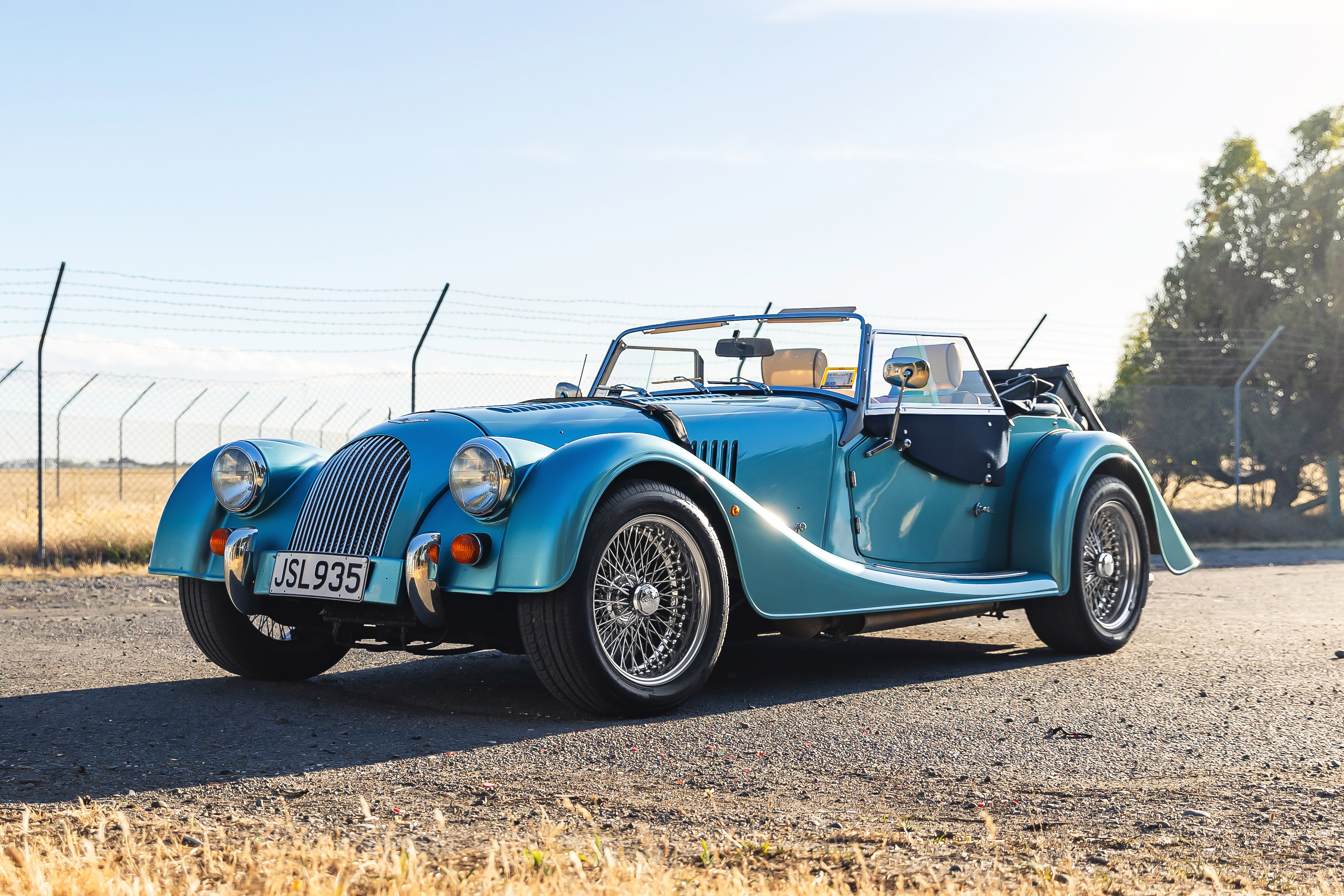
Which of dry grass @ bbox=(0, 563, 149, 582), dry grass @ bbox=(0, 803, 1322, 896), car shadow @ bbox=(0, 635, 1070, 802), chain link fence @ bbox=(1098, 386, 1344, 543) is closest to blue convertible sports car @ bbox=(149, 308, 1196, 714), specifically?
car shadow @ bbox=(0, 635, 1070, 802)

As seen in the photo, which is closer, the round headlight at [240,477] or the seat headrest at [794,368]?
the round headlight at [240,477]

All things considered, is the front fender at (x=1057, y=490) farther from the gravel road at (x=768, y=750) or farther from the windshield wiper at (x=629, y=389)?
the windshield wiper at (x=629, y=389)

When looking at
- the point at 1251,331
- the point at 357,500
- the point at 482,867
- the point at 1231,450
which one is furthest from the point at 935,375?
the point at 1251,331

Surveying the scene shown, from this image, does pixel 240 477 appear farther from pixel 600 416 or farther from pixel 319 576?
pixel 600 416

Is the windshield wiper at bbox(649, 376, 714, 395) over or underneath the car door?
over

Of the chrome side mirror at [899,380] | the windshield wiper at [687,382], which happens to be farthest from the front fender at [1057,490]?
the windshield wiper at [687,382]

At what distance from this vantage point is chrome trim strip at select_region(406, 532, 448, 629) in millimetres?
4625

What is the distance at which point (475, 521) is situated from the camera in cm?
477

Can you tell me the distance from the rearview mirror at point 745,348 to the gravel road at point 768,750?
1653 mm

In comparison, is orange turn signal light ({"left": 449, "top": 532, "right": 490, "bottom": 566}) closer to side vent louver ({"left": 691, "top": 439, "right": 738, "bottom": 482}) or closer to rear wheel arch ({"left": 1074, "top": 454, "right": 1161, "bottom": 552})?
side vent louver ({"left": 691, "top": 439, "right": 738, "bottom": 482})

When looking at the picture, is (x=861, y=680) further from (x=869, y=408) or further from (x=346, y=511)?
(x=346, y=511)

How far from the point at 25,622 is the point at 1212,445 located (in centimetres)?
1820

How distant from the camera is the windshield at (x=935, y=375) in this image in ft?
21.2

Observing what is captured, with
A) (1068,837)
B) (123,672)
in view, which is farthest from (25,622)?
(1068,837)
